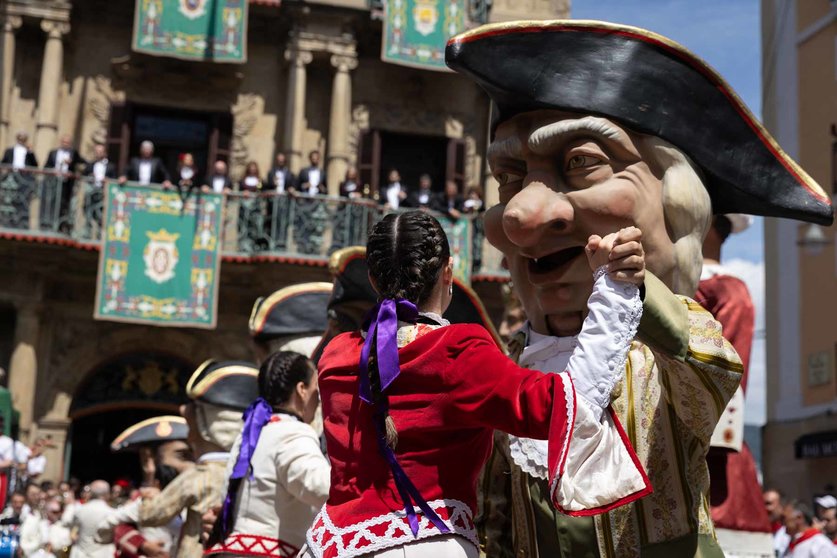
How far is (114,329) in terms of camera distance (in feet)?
59.3

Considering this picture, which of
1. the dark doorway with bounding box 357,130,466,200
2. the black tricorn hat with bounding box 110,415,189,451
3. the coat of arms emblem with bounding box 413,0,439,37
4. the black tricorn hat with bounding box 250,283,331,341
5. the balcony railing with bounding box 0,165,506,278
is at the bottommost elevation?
the black tricorn hat with bounding box 110,415,189,451

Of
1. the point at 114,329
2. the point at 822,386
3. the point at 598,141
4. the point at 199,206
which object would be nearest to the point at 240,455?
the point at 598,141

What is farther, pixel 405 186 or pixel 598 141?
pixel 405 186

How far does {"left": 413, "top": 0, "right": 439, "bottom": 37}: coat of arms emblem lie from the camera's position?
61.4 ft

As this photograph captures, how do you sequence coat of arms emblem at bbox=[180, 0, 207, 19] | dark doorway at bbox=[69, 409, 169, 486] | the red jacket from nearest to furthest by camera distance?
the red jacket, coat of arms emblem at bbox=[180, 0, 207, 19], dark doorway at bbox=[69, 409, 169, 486]

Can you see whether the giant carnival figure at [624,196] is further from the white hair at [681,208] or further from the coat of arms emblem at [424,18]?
the coat of arms emblem at [424,18]

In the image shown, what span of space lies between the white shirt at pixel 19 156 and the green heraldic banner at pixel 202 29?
245cm

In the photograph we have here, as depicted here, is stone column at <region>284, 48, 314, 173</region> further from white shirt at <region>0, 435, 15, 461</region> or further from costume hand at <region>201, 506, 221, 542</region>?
costume hand at <region>201, 506, 221, 542</region>

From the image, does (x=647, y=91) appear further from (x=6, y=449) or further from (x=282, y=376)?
(x=6, y=449)

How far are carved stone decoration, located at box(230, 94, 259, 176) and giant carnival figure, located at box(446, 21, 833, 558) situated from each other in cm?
1590

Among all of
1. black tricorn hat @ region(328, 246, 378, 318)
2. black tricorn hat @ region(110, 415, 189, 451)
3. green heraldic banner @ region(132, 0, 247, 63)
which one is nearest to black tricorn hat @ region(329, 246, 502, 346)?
black tricorn hat @ region(328, 246, 378, 318)

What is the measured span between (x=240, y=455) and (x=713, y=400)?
2.18 metres

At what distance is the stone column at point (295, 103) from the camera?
18562 millimetres

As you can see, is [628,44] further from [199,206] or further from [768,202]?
[199,206]
